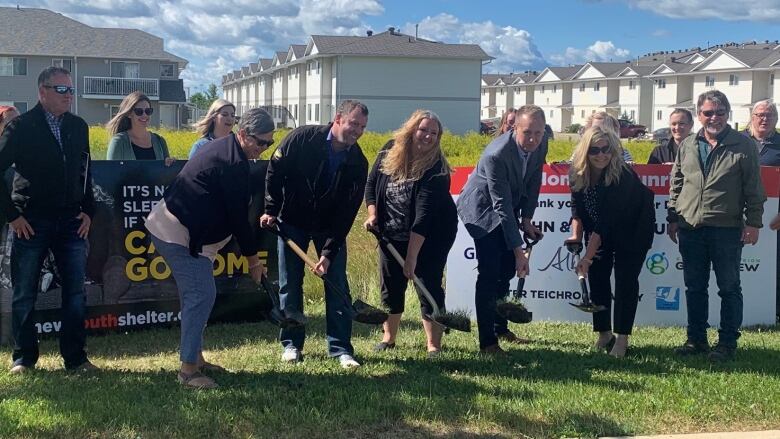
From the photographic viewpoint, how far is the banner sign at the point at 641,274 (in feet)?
26.7

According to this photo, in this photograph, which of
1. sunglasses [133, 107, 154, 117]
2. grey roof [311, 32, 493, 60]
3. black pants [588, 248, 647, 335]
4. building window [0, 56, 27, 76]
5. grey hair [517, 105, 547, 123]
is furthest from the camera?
grey roof [311, 32, 493, 60]

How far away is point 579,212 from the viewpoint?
673 centimetres

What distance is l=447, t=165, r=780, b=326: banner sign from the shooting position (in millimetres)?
8148

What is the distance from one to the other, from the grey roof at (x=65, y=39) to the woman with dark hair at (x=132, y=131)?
4625 cm

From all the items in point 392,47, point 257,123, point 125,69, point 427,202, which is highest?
point 392,47

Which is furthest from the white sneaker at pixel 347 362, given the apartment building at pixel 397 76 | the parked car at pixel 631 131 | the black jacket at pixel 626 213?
the parked car at pixel 631 131

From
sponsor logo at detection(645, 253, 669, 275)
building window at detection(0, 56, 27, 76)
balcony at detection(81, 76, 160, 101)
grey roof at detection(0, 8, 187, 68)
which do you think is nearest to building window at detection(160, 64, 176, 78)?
grey roof at detection(0, 8, 187, 68)

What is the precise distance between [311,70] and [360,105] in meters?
56.8

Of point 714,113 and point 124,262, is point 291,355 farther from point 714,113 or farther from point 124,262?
point 714,113

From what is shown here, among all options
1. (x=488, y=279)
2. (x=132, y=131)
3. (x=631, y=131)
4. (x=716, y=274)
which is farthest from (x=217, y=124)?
(x=631, y=131)

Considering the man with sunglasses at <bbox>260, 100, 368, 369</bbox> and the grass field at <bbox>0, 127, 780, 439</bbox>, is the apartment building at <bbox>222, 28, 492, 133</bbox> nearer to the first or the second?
the grass field at <bbox>0, 127, 780, 439</bbox>

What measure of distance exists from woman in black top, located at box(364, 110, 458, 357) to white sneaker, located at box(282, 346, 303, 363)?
28.3 inches

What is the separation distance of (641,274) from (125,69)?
49356 mm

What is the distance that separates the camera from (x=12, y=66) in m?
49.2
